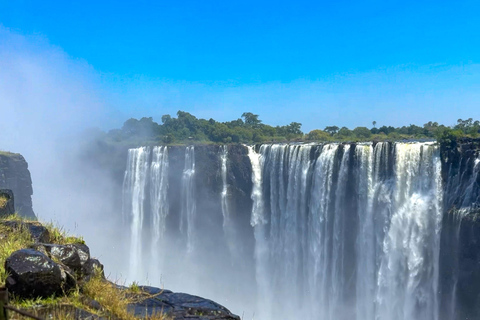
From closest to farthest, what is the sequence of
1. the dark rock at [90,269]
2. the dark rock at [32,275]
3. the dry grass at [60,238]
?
1. the dark rock at [32,275]
2. the dark rock at [90,269]
3. the dry grass at [60,238]

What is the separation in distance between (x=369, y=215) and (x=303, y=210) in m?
5.65

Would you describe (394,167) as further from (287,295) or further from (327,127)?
(327,127)

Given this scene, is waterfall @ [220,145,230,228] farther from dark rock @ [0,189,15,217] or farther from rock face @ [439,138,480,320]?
dark rock @ [0,189,15,217]

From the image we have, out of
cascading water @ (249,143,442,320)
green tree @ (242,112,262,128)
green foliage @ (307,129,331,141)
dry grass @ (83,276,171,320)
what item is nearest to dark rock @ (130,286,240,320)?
dry grass @ (83,276,171,320)

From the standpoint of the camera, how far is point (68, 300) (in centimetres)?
579

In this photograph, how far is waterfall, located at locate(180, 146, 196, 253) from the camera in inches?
1495

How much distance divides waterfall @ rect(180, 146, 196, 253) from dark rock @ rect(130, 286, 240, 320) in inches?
1219

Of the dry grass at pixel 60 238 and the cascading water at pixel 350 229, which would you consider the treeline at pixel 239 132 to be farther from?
the dry grass at pixel 60 238

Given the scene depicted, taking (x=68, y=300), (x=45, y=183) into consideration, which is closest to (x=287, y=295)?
(x=68, y=300)

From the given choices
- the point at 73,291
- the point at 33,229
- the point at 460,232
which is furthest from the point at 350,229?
the point at 73,291

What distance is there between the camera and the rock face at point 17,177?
3521cm

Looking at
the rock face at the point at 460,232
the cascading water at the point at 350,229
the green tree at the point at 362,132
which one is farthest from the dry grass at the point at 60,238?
the green tree at the point at 362,132

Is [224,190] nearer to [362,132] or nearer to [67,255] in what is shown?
[362,132]

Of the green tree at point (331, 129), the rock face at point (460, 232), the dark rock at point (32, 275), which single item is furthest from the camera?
the green tree at point (331, 129)
